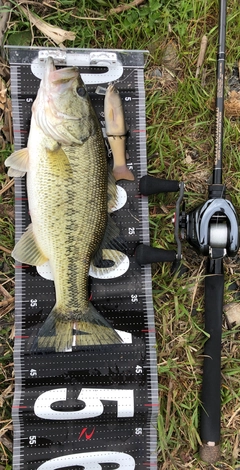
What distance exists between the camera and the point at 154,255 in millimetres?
2867

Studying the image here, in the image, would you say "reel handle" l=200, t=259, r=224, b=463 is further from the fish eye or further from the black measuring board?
the fish eye

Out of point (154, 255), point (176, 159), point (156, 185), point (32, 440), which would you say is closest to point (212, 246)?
point (154, 255)

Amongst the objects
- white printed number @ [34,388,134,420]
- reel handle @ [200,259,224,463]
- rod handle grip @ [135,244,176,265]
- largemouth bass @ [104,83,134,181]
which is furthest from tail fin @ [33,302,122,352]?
largemouth bass @ [104,83,134,181]

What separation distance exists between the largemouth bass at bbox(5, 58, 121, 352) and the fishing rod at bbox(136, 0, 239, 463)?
0.43m

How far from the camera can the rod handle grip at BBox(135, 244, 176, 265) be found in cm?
286

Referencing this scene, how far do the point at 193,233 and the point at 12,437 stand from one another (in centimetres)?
182

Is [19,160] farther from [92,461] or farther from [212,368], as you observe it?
[92,461]

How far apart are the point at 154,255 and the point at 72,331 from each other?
2.43ft

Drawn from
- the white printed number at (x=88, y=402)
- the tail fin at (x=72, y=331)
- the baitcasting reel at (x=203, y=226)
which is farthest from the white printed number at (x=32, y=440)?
the baitcasting reel at (x=203, y=226)

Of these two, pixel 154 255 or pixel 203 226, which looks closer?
pixel 203 226

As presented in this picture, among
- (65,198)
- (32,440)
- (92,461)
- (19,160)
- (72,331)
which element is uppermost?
(19,160)

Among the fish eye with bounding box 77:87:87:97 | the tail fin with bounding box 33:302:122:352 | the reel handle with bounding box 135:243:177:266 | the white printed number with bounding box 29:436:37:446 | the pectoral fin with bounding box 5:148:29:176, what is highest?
the fish eye with bounding box 77:87:87:97

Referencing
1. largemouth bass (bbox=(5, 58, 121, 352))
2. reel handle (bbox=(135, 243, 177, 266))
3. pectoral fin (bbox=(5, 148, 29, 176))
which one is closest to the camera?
largemouth bass (bbox=(5, 58, 121, 352))

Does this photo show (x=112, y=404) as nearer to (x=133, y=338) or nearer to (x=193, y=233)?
(x=133, y=338)
